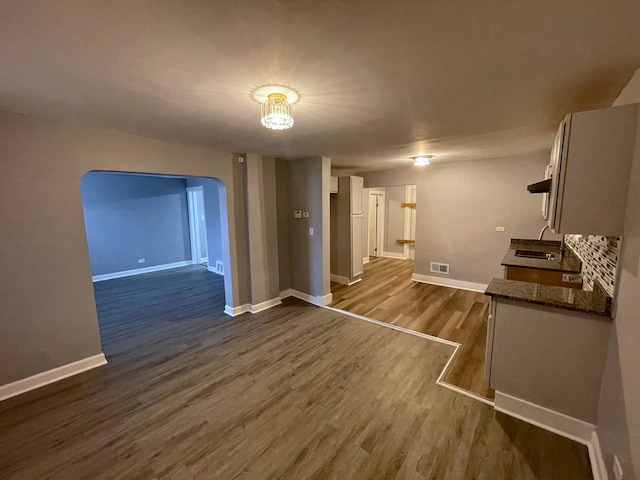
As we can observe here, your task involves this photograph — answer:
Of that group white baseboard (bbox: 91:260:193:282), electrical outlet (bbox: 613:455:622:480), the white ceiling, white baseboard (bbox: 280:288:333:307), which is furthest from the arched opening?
electrical outlet (bbox: 613:455:622:480)

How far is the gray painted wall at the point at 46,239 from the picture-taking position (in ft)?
7.34

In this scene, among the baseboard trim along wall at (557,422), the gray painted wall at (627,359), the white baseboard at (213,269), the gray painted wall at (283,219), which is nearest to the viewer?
A: the gray painted wall at (627,359)

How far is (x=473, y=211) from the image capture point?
15.7ft

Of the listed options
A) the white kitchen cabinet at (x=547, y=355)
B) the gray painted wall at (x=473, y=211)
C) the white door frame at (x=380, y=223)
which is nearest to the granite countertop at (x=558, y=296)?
the white kitchen cabinet at (x=547, y=355)

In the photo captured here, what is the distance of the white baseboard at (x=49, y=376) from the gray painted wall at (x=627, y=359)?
162 inches

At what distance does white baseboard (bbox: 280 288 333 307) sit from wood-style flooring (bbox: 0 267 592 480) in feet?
3.33

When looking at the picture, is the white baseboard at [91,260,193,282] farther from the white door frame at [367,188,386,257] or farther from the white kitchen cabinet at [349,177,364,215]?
the white door frame at [367,188,386,257]

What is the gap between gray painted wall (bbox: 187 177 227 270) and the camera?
19.7ft

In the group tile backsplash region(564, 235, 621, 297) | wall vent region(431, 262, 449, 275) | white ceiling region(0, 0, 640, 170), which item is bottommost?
wall vent region(431, 262, 449, 275)

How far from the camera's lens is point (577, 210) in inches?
61.4

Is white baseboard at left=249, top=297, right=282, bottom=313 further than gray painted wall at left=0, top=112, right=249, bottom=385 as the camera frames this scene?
Yes

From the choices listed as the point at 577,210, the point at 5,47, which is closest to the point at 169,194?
the point at 5,47

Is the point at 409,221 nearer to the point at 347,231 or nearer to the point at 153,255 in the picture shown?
the point at 347,231

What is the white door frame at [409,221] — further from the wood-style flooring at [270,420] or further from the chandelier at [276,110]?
the chandelier at [276,110]
